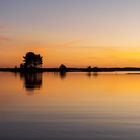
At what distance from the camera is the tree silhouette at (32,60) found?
617 feet

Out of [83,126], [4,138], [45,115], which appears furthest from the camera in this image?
[45,115]

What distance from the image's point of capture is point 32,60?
18812cm

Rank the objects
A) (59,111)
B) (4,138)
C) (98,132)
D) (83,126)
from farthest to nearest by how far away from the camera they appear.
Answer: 1. (59,111)
2. (83,126)
3. (98,132)
4. (4,138)

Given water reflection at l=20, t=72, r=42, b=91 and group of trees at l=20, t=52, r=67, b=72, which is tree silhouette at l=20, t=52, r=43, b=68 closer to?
group of trees at l=20, t=52, r=67, b=72

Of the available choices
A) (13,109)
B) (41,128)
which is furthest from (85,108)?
(41,128)

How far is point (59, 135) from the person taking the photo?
54.4ft

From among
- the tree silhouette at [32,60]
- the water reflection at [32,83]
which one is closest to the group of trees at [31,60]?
the tree silhouette at [32,60]

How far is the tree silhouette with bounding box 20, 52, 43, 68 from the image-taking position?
188000 millimetres

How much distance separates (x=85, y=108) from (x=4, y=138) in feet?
39.3

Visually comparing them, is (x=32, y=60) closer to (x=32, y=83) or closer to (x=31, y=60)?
(x=31, y=60)

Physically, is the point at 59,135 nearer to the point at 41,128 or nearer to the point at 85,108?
the point at 41,128

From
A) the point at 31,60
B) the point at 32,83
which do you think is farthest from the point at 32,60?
the point at 32,83

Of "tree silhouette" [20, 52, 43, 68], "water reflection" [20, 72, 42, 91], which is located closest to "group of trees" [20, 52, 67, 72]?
"tree silhouette" [20, 52, 43, 68]

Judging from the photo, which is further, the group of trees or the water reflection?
the group of trees
